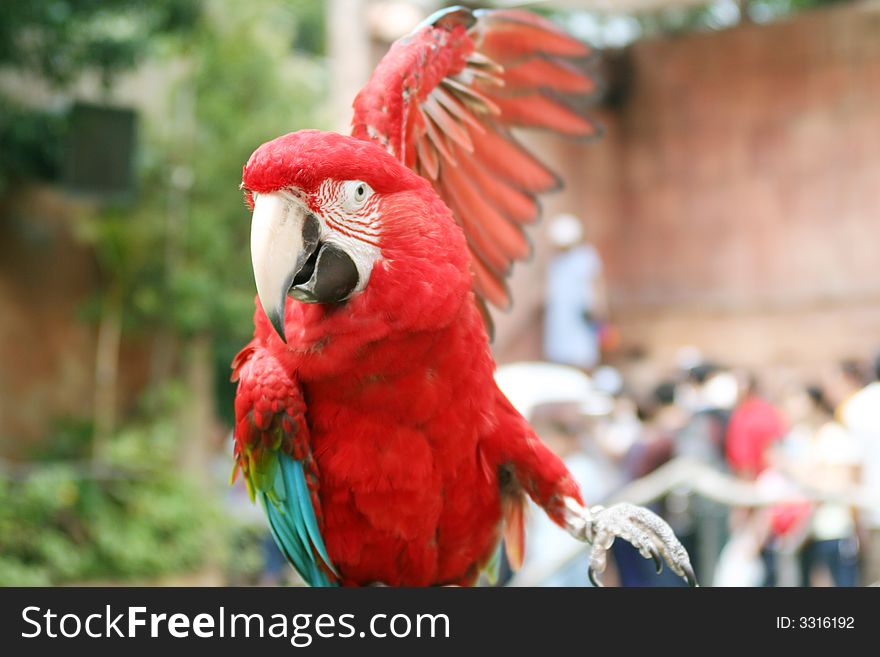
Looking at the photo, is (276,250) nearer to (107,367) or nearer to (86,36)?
(86,36)

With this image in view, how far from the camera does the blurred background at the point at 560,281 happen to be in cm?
418

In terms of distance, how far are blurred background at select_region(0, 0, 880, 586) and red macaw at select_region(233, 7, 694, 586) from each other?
3.94ft

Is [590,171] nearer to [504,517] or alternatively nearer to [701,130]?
[701,130]

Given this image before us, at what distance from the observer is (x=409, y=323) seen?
1322 mm

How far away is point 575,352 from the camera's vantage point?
5.98 m

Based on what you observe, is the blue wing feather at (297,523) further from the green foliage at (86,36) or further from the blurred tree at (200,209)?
the green foliage at (86,36)

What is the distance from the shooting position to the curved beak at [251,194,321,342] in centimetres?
123

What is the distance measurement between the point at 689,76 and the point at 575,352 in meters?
3.94

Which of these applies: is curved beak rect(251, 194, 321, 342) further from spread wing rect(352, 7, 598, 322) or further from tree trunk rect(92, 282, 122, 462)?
tree trunk rect(92, 282, 122, 462)

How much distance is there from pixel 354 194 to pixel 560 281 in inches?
181

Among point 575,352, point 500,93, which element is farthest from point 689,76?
point 500,93

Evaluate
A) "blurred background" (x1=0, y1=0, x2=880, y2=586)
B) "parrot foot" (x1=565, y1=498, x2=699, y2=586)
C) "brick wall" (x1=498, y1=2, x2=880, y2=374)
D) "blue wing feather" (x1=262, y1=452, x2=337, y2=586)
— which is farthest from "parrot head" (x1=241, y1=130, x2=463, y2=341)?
"brick wall" (x1=498, y1=2, x2=880, y2=374)

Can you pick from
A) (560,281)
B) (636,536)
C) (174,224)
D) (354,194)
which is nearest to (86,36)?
(174,224)
